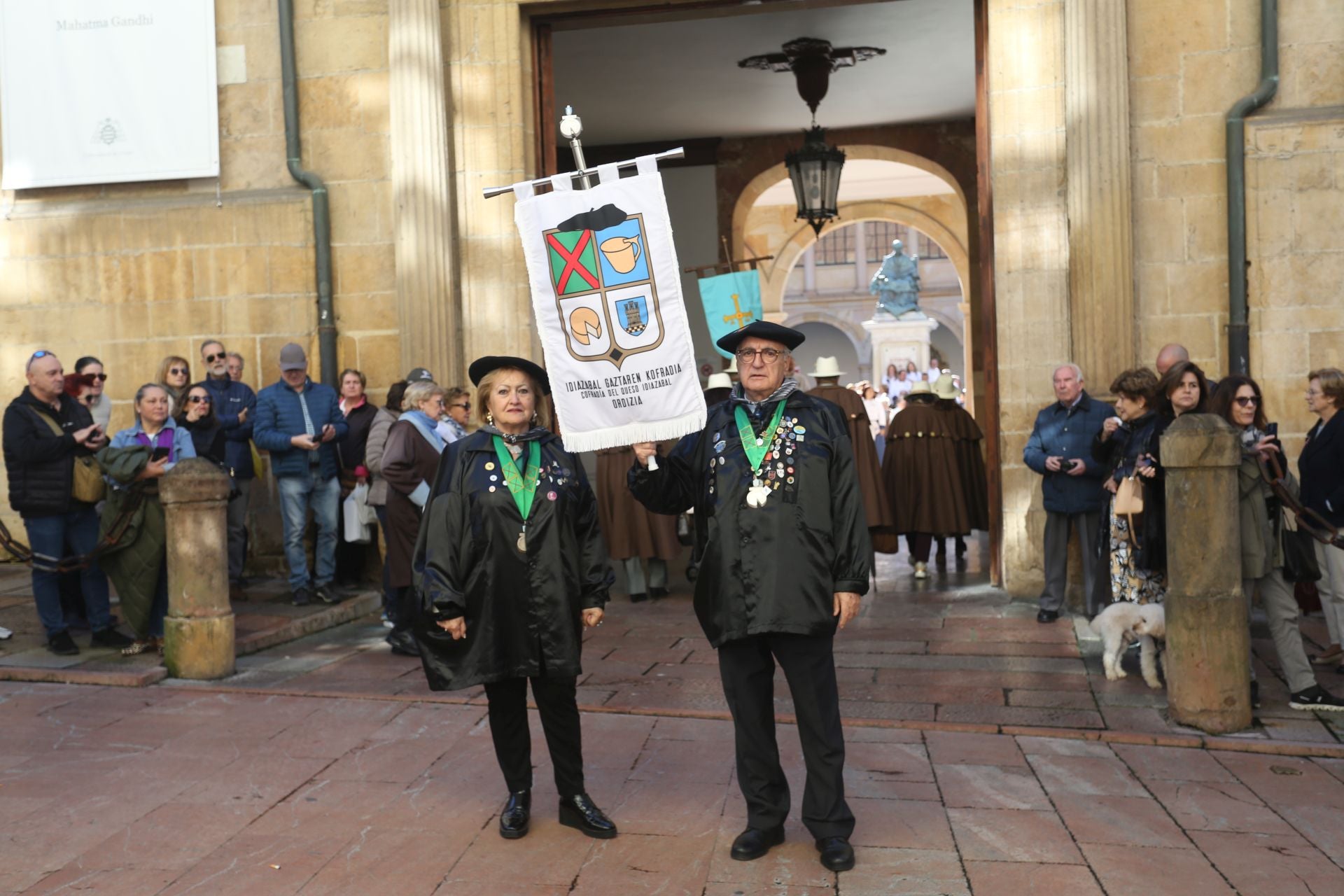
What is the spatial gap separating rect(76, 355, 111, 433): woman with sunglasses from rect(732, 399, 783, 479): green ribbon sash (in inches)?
218

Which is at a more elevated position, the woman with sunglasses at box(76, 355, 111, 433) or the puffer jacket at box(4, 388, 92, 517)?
the woman with sunglasses at box(76, 355, 111, 433)

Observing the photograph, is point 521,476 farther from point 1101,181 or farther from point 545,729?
point 1101,181

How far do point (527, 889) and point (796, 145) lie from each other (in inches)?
557

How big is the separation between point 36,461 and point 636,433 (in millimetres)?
4259

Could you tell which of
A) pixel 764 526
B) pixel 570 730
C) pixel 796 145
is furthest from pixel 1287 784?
pixel 796 145

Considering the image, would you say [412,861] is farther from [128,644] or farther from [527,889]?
[128,644]

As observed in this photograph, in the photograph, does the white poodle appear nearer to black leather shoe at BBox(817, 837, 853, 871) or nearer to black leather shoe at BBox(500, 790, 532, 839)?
black leather shoe at BBox(817, 837, 853, 871)

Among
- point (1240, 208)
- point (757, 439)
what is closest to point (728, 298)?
point (1240, 208)

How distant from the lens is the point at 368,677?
6824 millimetres

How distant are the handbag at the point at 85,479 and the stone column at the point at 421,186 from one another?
2.47 meters

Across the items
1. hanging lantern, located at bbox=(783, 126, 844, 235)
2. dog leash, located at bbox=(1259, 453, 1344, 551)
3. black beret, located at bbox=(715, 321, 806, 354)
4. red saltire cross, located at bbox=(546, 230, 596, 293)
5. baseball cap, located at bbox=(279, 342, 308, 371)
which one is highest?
hanging lantern, located at bbox=(783, 126, 844, 235)

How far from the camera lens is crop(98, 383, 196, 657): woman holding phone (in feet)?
23.2

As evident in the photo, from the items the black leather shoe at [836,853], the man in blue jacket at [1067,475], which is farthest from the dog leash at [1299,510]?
the black leather shoe at [836,853]

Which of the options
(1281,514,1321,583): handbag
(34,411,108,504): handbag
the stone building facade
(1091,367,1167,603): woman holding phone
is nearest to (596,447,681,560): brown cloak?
the stone building facade
